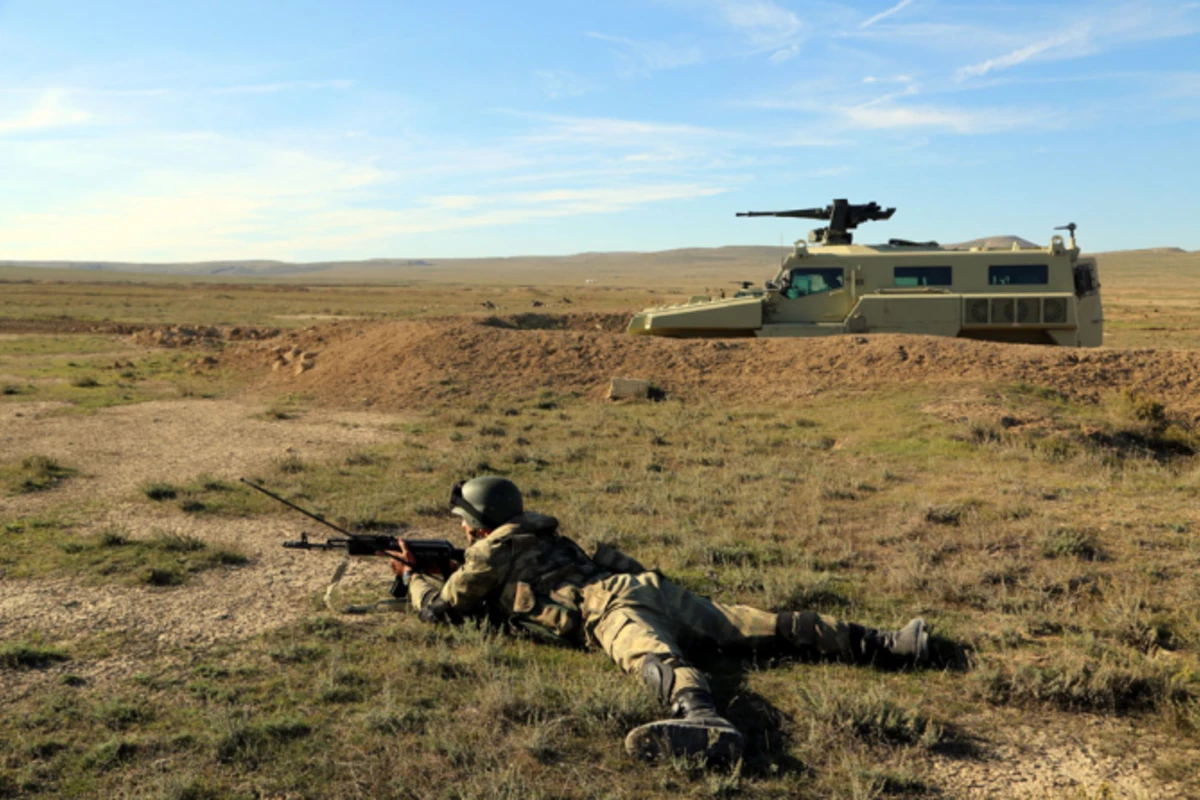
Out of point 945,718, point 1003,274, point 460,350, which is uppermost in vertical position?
point 1003,274

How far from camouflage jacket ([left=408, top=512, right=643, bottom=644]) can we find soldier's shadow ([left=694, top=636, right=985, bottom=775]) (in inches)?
32.2

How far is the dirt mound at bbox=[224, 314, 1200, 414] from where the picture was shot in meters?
14.7

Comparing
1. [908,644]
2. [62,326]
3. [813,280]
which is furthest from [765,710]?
[62,326]

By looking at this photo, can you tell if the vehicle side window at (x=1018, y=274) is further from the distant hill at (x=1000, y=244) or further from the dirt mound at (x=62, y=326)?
the dirt mound at (x=62, y=326)

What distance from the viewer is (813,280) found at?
17.6 metres

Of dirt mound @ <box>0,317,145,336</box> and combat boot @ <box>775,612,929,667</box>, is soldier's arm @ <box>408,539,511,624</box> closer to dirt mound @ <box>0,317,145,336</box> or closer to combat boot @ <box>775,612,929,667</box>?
combat boot @ <box>775,612,929,667</box>

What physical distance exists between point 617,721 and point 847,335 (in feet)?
44.4

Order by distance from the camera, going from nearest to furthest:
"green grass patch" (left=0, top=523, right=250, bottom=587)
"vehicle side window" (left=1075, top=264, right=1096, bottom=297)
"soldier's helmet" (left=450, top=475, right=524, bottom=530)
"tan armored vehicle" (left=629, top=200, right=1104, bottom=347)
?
"soldier's helmet" (left=450, top=475, right=524, bottom=530)
"green grass patch" (left=0, top=523, right=250, bottom=587)
"tan armored vehicle" (left=629, top=200, right=1104, bottom=347)
"vehicle side window" (left=1075, top=264, right=1096, bottom=297)

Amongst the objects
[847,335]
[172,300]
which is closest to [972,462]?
[847,335]

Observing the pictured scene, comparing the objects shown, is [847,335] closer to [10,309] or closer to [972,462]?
[972,462]

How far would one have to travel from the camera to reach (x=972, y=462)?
1091 centimetres

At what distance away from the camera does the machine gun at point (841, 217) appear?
18844 mm

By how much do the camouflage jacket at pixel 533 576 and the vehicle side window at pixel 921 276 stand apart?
1320 centimetres

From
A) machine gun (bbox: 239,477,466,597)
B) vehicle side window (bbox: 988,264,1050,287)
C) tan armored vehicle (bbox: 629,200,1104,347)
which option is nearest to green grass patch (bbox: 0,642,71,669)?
machine gun (bbox: 239,477,466,597)
